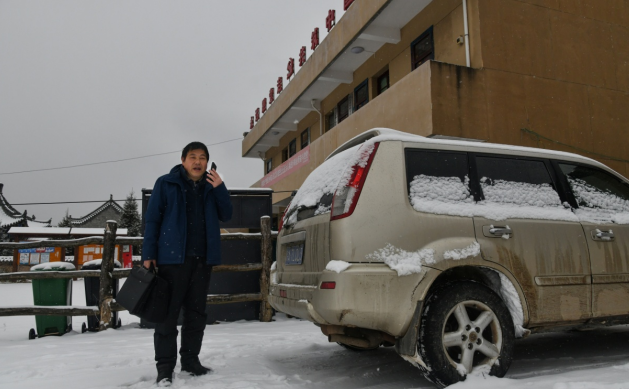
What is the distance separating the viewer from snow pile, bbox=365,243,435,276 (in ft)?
9.32

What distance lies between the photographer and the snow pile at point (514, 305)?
316 centimetres

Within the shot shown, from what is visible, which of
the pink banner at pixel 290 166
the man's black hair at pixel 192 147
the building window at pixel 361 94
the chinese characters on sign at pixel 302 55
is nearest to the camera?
the man's black hair at pixel 192 147

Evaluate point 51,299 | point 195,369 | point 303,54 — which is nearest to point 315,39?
point 303,54

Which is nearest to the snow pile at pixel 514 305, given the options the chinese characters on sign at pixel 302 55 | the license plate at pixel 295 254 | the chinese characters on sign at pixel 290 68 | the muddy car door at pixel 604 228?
the muddy car door at pixel 604 228

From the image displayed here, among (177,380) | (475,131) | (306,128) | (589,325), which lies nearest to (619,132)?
(475,131)

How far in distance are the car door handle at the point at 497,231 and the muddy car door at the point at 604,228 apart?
0.82 m

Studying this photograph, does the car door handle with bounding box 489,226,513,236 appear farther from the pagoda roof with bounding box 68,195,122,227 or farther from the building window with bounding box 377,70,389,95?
the pagoda roof with bounding box 68,195,122,227

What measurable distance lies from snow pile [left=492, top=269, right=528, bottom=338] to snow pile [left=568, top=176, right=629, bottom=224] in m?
0.98

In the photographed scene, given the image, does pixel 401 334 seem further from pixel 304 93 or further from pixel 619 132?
pixel 304 93

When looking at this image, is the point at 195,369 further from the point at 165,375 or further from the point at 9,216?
the point at 9,216

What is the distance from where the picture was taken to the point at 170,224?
133 inches

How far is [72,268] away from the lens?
6410 mm

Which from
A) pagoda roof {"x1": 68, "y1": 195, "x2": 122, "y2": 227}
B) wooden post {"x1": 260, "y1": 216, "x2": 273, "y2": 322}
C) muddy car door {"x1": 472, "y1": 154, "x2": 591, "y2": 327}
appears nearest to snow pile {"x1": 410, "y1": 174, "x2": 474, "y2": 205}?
muddy car door {"x1": 472, "y1": 154, "x2": 591, "y2": 327}

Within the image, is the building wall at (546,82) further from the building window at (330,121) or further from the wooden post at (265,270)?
the building window at (330,121)
